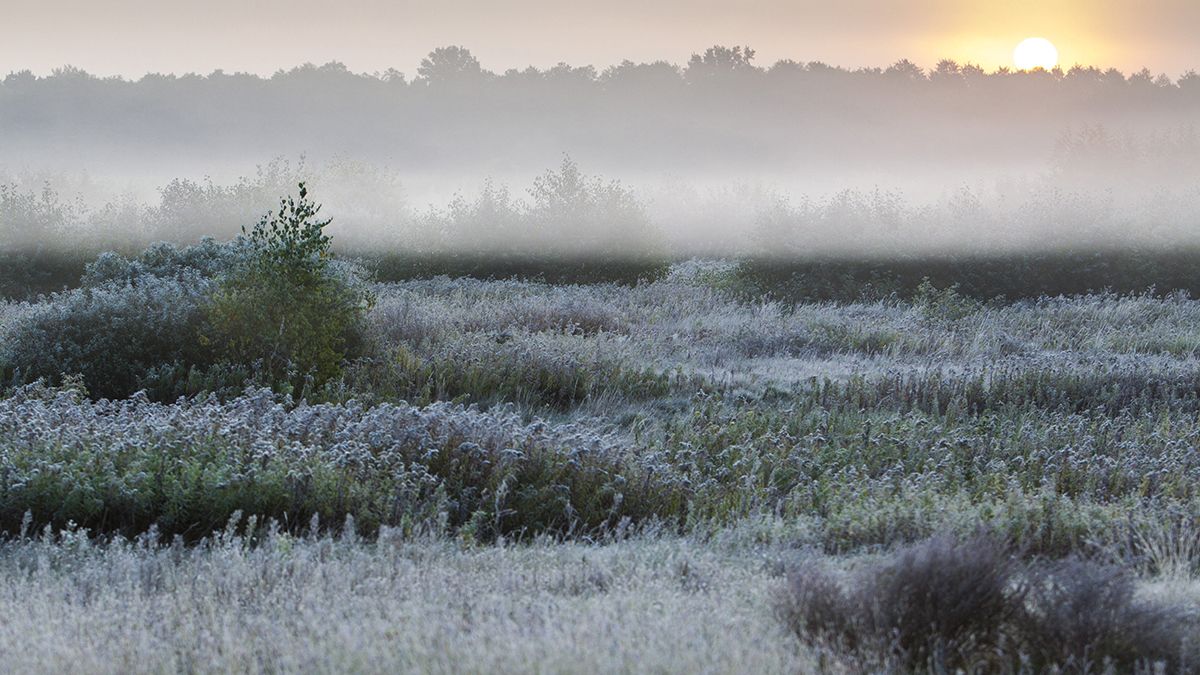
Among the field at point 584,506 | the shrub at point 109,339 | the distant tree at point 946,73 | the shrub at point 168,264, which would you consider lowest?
the field at point 584,506

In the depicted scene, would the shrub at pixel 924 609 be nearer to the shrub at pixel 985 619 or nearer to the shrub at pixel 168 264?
the shrub at pixel 985 619

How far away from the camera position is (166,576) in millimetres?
5195

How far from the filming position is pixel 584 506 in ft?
24.7

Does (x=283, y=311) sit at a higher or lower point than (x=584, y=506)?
higher

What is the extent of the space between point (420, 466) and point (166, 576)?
90.0 inches

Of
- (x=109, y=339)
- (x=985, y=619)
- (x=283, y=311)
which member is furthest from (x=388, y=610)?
(x=109, y=339)

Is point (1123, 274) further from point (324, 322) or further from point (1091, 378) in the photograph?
point (324, 322)

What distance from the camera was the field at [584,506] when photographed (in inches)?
167

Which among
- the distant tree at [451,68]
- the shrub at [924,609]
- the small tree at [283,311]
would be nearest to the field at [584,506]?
the shrub at [924,609]

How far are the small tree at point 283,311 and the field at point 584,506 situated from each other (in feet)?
1.29

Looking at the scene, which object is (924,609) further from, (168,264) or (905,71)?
(905,71)

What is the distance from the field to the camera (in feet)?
13.9

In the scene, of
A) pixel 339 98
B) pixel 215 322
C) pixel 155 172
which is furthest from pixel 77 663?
pixel 339 98

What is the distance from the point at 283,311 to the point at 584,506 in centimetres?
568
